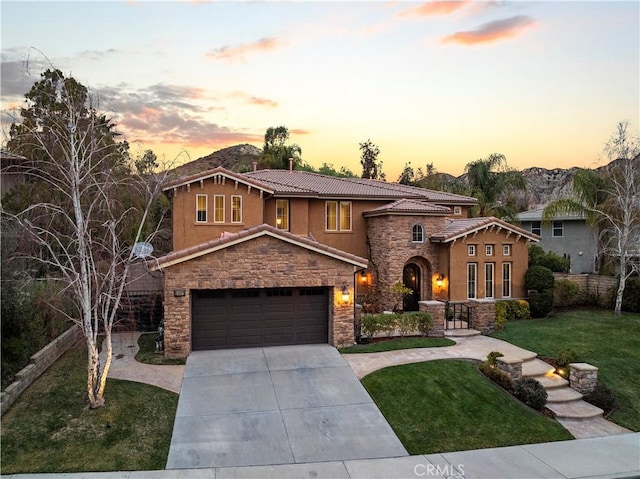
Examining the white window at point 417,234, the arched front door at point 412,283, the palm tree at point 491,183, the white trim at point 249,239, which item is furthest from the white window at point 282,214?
the palm tree at point 491,183

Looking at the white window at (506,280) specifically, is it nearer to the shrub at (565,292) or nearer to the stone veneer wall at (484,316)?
the shrub at (565,292)

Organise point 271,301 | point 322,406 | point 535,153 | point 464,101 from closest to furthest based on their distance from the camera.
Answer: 1. point 322,406
2. point 271,301
3. point 464,101
4. point 535,153

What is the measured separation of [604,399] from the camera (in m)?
11.4

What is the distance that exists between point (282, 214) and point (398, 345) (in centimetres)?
930

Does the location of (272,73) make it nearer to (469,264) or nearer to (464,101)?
(464,101)

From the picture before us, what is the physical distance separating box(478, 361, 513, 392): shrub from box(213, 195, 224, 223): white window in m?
12.6

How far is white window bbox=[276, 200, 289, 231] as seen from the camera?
20953 millimetres

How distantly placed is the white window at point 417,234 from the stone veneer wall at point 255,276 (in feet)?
21.4

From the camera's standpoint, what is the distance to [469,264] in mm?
20125

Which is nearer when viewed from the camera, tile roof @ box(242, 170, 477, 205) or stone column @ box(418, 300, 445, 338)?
stone column @ box(418, 300, 445, 338)

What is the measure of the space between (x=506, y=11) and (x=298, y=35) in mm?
8320

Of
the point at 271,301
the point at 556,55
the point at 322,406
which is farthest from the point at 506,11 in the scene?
the point at 322,406

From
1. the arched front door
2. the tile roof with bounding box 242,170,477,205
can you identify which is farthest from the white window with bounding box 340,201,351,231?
the arched front door

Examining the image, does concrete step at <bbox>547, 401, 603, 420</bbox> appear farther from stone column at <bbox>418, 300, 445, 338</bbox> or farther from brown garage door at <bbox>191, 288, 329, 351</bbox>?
brown garage door at <bbox>191, 288, 329, 351</bbox>
